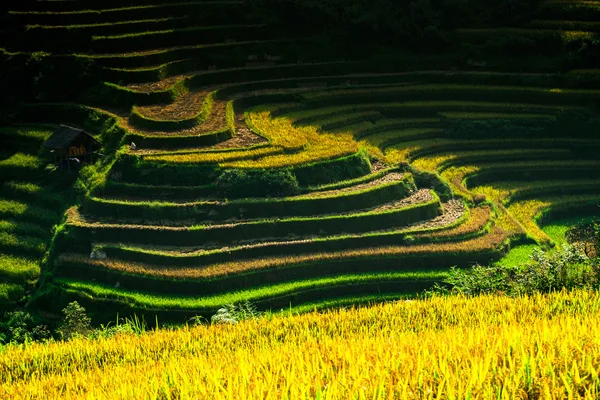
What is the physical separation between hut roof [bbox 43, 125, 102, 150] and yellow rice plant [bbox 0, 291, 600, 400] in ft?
59.1

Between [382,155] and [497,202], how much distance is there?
448cm

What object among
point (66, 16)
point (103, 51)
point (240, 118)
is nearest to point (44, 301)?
point (240, 118)

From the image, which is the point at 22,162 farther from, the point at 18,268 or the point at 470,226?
the point at 470,226

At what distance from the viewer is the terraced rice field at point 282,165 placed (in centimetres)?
2206

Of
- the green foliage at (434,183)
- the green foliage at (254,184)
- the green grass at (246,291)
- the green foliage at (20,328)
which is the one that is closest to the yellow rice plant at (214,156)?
the green foliage at (254,184)

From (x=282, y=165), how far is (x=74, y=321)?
8868 millimetres

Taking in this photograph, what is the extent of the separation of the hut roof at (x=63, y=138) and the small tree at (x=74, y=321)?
9.15m

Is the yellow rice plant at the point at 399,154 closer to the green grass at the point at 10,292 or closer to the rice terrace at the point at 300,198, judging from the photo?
the rice terrace at the point at 300,198

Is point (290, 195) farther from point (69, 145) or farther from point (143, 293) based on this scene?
point (69, 145)

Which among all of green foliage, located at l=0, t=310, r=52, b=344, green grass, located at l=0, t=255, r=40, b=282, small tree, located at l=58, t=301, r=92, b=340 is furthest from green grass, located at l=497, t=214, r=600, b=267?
green grass, located at l=0, t=255, r=40, b=282

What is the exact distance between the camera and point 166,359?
8.93 meters

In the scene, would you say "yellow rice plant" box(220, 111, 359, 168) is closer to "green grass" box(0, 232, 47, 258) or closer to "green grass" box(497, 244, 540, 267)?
"green grass" box(0, 232, 47, 258)

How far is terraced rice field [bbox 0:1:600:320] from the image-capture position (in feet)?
72.4

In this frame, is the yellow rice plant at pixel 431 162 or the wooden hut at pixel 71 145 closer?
the wooden hut at pixel 71 145
